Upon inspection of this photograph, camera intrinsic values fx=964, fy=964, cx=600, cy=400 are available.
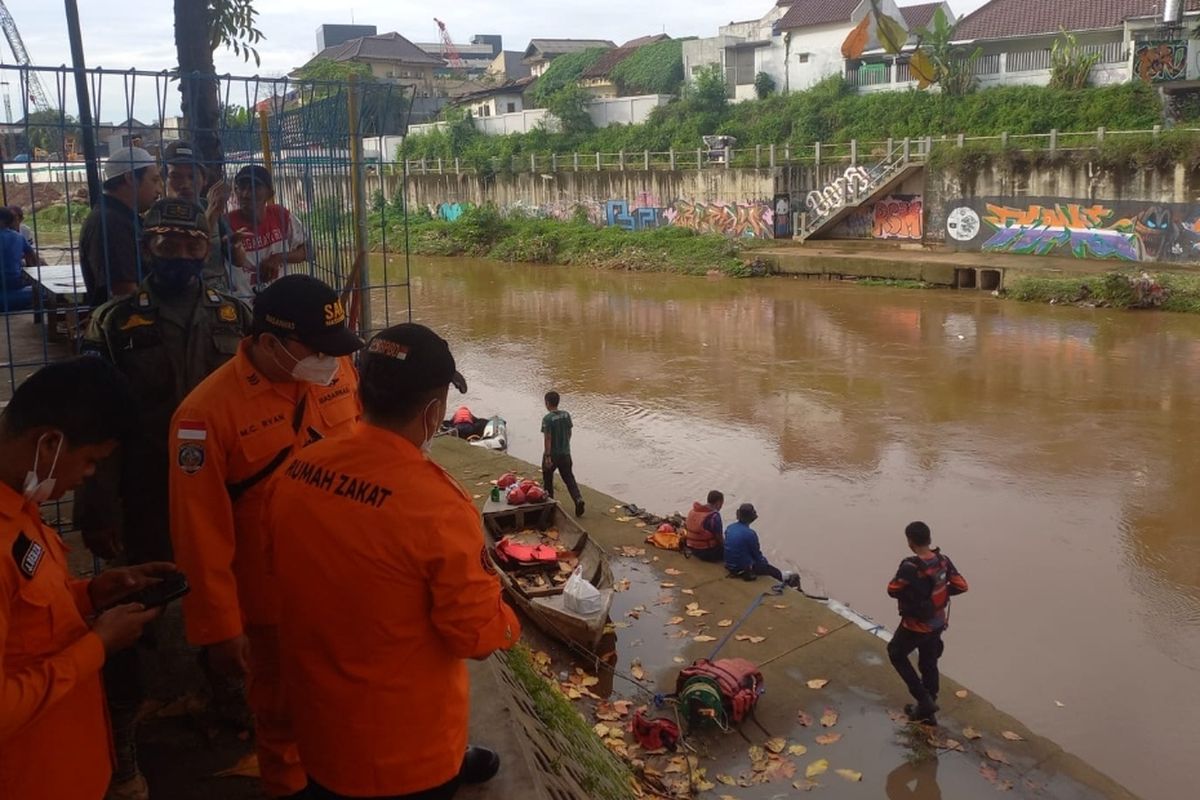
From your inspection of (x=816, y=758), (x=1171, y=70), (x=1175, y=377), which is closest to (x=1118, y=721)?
(x=816, y=758)

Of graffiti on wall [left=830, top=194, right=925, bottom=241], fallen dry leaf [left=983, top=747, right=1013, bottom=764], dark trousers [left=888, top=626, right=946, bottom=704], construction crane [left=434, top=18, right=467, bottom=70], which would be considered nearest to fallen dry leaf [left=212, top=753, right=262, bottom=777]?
dark trousers [left=888, top=626, right=946, bottom=704]

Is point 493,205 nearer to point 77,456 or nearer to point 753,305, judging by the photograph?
point 753,305

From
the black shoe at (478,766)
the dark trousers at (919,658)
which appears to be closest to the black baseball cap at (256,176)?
the black shoe at (478,766)

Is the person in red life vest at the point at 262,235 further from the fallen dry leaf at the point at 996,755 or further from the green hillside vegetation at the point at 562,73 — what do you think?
the green hillside vegetation at the point at 562,73

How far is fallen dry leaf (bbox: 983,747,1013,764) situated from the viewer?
5902 mm

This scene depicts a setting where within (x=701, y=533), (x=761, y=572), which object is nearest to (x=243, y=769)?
(x=761, y=572)

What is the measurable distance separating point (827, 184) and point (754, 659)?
26403mm

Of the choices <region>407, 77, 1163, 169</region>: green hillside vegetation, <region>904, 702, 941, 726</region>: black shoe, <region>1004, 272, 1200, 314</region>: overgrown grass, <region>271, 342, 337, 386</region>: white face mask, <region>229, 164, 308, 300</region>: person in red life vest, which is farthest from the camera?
<region>407, 77, 1163, 169</region>: green hillside vegetation

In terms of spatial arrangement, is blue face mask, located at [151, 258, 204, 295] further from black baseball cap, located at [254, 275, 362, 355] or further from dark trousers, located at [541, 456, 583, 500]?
dark trousers, located at [541, 456, 583, 500]

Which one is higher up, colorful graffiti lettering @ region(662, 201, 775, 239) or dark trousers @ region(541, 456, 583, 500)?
colorful graffiti lettering @ region(662, 201, 775, 239)

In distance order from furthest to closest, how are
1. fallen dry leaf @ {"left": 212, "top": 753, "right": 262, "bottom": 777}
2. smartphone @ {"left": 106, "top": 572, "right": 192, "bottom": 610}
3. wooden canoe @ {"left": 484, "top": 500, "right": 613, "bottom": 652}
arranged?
1. wooden canoe @ {"left": 484, "top": 500, "right": 613, "bottom": 652}
2. fallen dry leaf @ {"left": 212, "top": 753, "right": 262, "bottom": 777}
3. smartphone @ {"left": 106, "top": 572, "right": 192, "bottom": 610}

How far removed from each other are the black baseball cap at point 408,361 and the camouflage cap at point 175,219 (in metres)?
1.51

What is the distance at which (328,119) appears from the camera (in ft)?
18.4

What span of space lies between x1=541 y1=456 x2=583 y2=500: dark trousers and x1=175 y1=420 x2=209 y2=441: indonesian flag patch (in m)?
6.96
